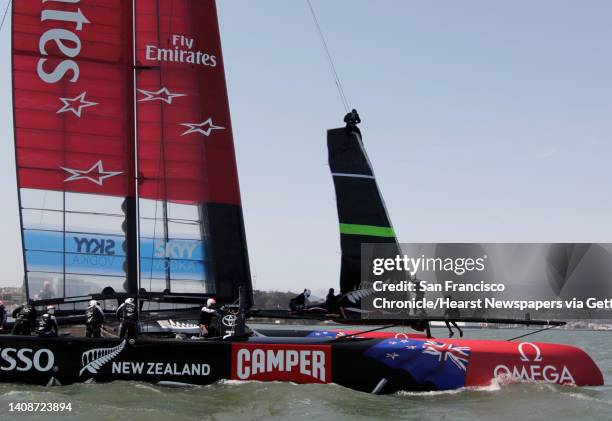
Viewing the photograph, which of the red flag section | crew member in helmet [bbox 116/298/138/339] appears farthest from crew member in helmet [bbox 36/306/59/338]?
the red flag section

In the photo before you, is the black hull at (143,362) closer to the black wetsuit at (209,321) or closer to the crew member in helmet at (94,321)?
the crew member in helmet at (94,321)

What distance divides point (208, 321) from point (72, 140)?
3.43 meters

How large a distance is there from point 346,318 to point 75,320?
408 cm

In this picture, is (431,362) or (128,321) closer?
(431,362)

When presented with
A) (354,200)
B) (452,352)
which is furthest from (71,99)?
(452,352)

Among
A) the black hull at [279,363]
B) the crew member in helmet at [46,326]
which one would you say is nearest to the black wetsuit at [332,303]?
the black hull at [279,363]

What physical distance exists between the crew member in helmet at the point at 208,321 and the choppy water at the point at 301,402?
1.13 metres

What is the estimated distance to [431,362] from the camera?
10961 millimetres

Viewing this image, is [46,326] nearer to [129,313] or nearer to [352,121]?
[129,313]

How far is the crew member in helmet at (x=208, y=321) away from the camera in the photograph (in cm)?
1176

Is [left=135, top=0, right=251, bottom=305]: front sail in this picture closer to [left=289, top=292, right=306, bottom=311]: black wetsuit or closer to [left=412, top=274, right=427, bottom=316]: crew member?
[left=289, top=292, right=306, bottom=311]: black wetsuit

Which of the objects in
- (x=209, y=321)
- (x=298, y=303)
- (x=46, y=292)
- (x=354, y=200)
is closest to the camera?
(x=209, y=321)

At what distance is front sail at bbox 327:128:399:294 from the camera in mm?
13695

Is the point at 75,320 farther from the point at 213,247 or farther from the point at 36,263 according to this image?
the point at 213,247
